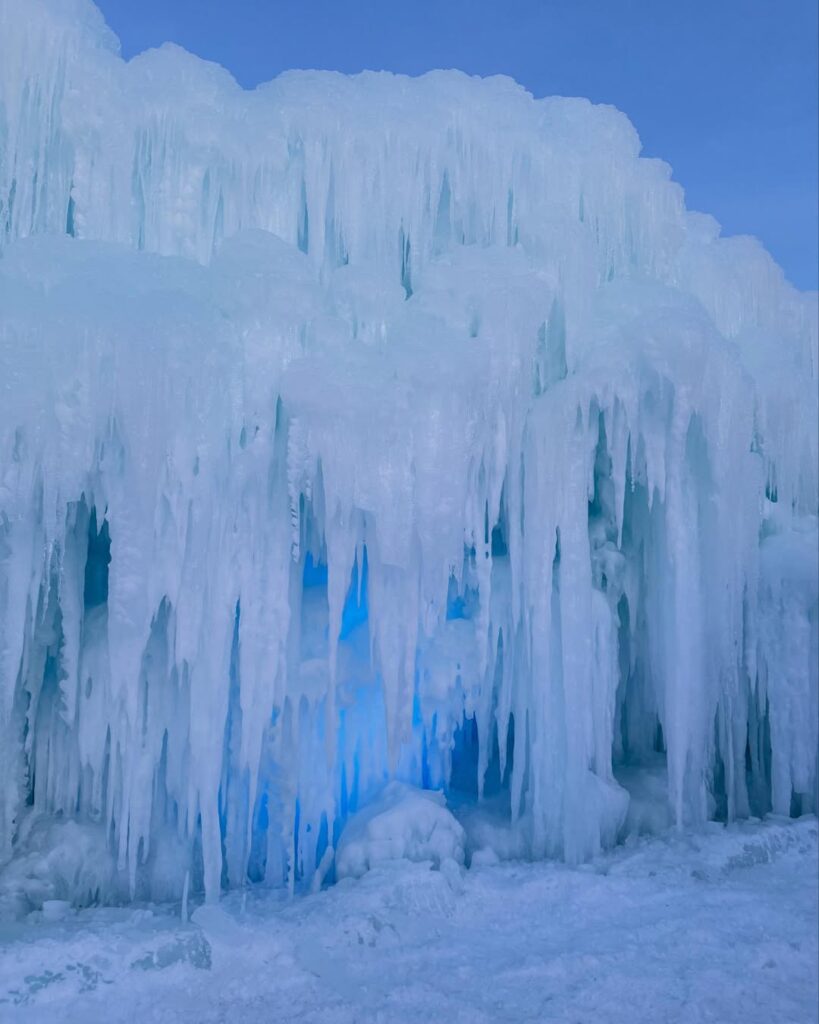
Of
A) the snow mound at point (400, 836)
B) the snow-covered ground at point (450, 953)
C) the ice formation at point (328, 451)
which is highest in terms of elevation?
the ice formation at point (328, 451)

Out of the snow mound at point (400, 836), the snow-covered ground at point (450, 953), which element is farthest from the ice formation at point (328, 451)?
the snow-covered ground at point (450, 953)

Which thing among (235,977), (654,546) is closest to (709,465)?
(654,546)

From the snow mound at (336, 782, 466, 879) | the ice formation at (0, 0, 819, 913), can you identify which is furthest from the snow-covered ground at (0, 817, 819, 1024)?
the ice formation at (0, 0, 819, 913)

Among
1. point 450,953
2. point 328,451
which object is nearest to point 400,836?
point 450,953

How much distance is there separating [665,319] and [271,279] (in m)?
3.39

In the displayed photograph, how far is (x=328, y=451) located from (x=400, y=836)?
3296mm

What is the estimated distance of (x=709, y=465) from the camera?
7602mm

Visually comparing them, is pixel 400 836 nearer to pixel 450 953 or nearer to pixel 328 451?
pixel 450 953

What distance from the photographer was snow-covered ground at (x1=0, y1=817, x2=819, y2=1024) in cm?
445

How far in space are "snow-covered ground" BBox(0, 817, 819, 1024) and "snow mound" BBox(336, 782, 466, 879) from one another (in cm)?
29

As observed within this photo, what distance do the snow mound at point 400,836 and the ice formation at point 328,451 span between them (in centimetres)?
35

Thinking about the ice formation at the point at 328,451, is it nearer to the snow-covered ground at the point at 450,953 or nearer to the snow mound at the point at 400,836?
the snow mound at the point at 400,836

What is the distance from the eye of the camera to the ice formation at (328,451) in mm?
5746

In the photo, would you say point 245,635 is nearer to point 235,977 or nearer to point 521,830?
point 235,977
